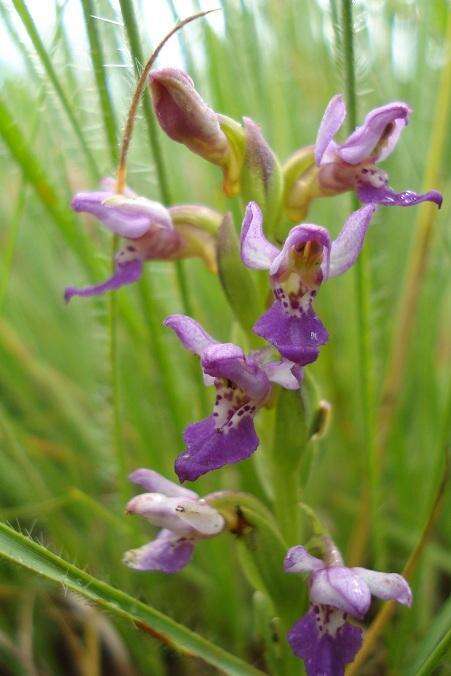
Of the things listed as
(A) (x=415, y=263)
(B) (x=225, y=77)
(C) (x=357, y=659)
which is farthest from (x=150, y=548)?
(B) (x=225, y=77)

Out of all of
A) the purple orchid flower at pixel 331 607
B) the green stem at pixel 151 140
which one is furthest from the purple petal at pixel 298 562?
the green stem at pixel 151 140

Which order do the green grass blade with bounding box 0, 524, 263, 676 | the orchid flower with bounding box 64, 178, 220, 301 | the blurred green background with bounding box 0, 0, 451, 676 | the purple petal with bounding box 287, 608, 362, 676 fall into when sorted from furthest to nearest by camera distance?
the blurred green background with bounding box 0, 0, 451, 676, the orchid flower with bounding box 64, 178, 220, 301, the purple petal with bounding box 287, 608, 362, 676, the green grass blade with bounding box 0, 524, 263, 676

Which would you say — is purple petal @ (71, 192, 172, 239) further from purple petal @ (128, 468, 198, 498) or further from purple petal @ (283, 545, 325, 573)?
purple petal @ (283, 545, 325, 573)

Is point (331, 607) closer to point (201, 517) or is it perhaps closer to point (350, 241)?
point (201, 517)

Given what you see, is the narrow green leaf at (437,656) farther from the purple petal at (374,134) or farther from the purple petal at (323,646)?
the purple petal at (374,134)

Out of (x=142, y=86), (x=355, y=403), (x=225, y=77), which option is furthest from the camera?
(x=355, y=403)

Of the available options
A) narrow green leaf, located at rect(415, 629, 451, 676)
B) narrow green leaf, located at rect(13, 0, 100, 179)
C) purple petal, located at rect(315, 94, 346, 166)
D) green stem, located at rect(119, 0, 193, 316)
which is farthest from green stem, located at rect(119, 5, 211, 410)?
narrow green leaf, located at rect(415, 629, 451, 676)

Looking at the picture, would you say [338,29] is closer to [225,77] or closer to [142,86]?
[142,86]
